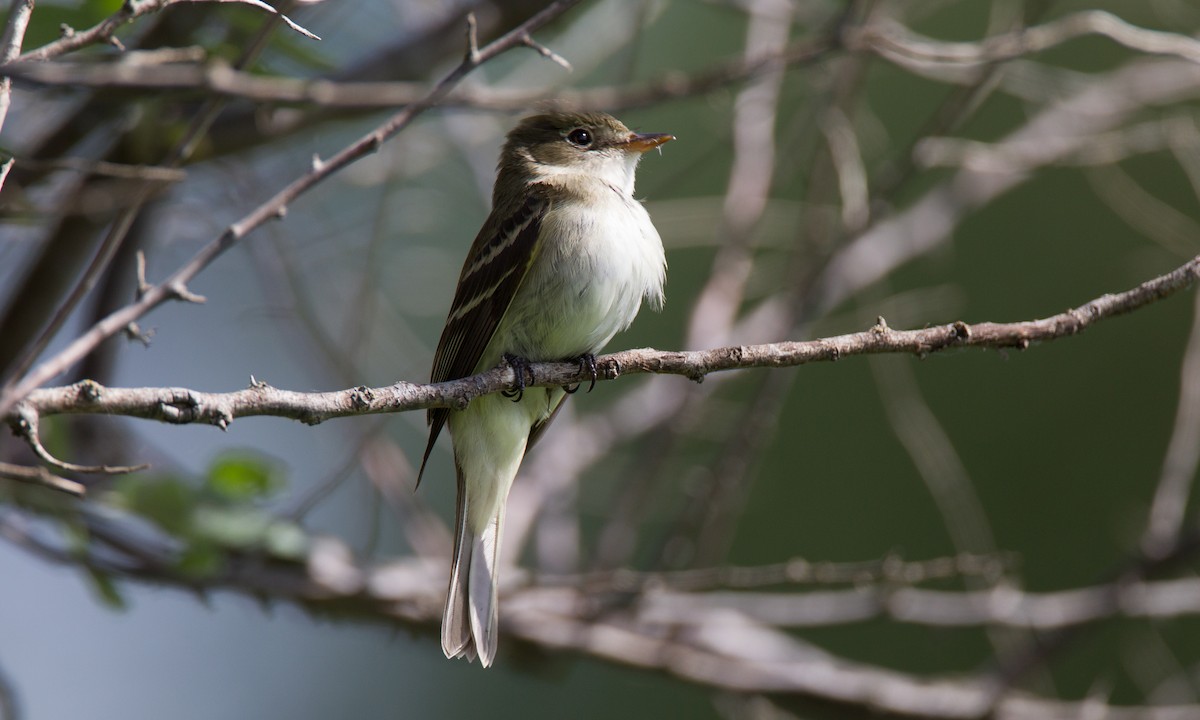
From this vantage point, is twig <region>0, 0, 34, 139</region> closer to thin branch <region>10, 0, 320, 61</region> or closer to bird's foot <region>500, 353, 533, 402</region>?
thin branch <region>10, 0, 320, 61</region>

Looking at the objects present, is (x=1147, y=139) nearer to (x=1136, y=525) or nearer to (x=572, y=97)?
(x=1136, y=525)

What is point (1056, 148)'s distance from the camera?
489cm

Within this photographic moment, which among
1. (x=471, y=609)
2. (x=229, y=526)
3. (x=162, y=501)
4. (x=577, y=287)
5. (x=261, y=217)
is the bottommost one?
(x=471, y=609)

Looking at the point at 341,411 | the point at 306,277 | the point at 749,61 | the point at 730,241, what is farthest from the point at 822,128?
the point at 341,411

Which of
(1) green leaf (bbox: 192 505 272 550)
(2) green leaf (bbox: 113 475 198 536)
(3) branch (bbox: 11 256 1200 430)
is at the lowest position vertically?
(1) green leaf (bbox: 192 505 272 550)

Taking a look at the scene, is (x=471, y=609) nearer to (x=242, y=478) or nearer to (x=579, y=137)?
(x=242, y=478)

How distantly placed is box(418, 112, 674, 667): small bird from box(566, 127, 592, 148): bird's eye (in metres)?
0.25

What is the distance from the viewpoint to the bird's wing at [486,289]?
361cm

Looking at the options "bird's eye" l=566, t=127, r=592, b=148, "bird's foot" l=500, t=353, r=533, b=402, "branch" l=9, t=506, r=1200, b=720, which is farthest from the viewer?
"bird's eye" l=566, t=127, r=592, b=148

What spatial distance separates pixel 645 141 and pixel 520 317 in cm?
94

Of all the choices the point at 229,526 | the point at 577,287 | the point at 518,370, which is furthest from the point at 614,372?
the point at 229,526

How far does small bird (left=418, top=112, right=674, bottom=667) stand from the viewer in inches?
138

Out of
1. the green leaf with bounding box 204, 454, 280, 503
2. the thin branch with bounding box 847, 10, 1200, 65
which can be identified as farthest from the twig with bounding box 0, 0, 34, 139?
the thin branch with bounding box 847, 10, 1200, 65

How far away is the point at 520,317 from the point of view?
3.61 m
